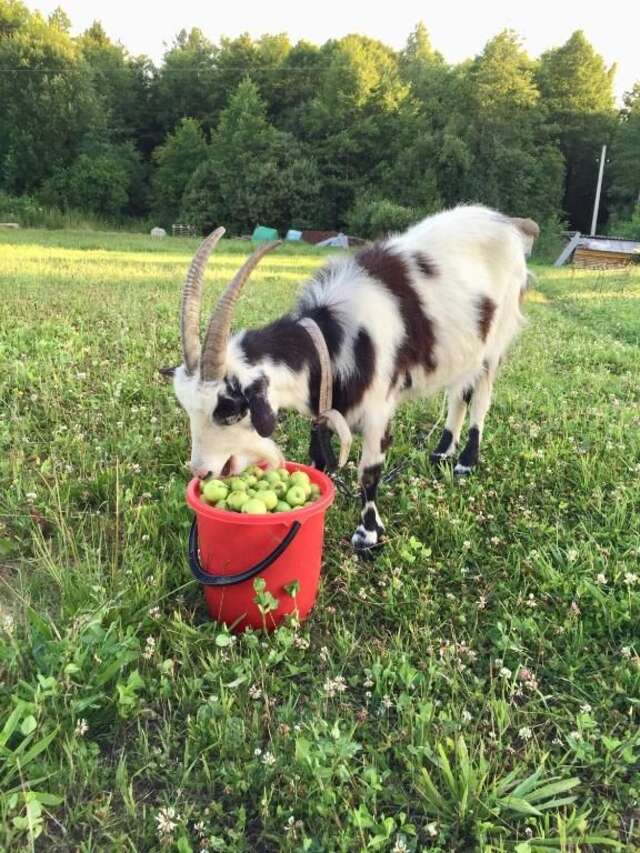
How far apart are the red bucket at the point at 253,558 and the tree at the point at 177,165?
51.8 meters

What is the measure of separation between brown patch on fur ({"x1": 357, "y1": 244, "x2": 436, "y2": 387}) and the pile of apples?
3.48ft

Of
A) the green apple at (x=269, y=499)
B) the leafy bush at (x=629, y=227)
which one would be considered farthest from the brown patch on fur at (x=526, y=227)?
the leafy bush at (x=629, y=227)

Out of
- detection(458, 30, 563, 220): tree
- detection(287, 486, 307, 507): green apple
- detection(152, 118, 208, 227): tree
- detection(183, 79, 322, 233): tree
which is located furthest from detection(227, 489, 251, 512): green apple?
detection(152, 118, 208, 227): tree

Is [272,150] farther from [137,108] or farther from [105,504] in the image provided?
[105,504]

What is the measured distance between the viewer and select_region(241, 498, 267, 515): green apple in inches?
97.3

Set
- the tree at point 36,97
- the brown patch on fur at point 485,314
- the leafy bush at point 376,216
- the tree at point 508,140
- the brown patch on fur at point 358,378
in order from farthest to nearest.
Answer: the tree at point 36,97 < the tree at point 508,140 < the leafy bush at point 376,216 < the brown patch on fur at point 485,314 < the brown patch on fur at point 358,378

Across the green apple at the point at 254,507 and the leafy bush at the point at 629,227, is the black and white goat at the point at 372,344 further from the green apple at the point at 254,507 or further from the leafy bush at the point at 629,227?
the leafy bush at the point at 629,227

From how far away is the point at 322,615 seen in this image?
284 cm

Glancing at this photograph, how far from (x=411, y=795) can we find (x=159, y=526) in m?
1.82

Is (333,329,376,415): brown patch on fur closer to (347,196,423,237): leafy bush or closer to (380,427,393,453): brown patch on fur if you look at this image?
(380,427,393,453): brown patch on fur

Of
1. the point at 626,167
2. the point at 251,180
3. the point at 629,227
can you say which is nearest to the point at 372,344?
the point at 251,180

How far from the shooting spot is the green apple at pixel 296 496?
265 cm

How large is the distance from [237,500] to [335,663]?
0.79 metres

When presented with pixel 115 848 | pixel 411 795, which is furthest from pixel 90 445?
pixel 411 795
